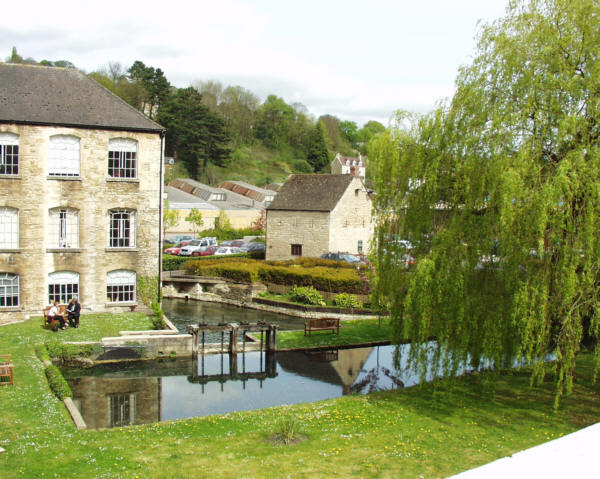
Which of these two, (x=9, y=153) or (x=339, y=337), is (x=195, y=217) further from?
(x=339, y=337)

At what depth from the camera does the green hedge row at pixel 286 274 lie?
3150cm

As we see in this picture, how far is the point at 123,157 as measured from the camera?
1018 inches

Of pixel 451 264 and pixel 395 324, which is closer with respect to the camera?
pixel 451 264

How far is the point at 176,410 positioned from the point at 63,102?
15495mm

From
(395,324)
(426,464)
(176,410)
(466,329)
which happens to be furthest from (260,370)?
(426,464)

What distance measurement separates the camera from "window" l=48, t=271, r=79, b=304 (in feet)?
82.4

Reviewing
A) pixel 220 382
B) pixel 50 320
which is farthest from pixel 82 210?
pixel 220 382

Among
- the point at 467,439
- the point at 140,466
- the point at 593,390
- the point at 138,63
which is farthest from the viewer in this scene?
the point at 138,63

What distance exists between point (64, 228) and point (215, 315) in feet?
31.7

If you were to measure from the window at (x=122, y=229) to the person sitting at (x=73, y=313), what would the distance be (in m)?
3.66

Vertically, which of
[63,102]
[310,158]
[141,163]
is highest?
[310,158]

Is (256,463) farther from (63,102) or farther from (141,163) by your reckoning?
(63,102)

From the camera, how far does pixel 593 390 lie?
16.2 m

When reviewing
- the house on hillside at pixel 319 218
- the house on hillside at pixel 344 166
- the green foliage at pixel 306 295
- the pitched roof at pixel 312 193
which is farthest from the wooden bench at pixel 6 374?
the house on hillside at pixel 344 166
